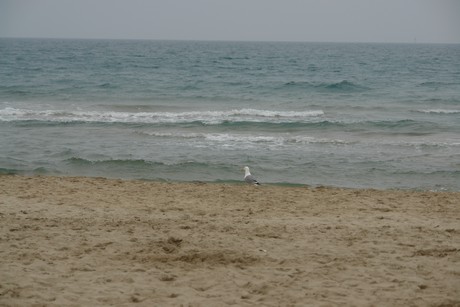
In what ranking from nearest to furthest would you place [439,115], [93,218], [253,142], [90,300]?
1. [90,300]
2. [93,218]
3. [253,142]
4. [439,115]

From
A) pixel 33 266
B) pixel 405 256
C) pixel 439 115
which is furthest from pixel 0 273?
pixel 439 115

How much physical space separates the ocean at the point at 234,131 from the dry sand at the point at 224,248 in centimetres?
314

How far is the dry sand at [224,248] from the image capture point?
5.96 m

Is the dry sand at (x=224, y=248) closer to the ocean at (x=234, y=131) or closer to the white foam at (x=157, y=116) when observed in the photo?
the ocean at (x=234, y=131)

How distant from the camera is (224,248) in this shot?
24.3 feet

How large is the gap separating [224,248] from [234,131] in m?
12.6

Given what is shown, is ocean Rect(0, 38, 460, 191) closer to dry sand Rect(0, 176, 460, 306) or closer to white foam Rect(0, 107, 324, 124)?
white foam Rect(0, 107, 324, 124)

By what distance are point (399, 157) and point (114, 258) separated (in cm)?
1109

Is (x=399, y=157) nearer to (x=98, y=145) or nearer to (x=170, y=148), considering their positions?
(x=170, y=148)

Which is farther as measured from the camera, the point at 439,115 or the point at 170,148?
the point at 439,115

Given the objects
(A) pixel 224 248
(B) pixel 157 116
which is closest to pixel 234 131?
(B) pixel 157 116

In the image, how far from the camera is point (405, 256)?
7.18 m

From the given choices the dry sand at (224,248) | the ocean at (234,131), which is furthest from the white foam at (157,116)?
the dry sand at (224,248)

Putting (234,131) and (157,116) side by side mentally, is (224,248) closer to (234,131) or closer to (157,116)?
(234,131)
